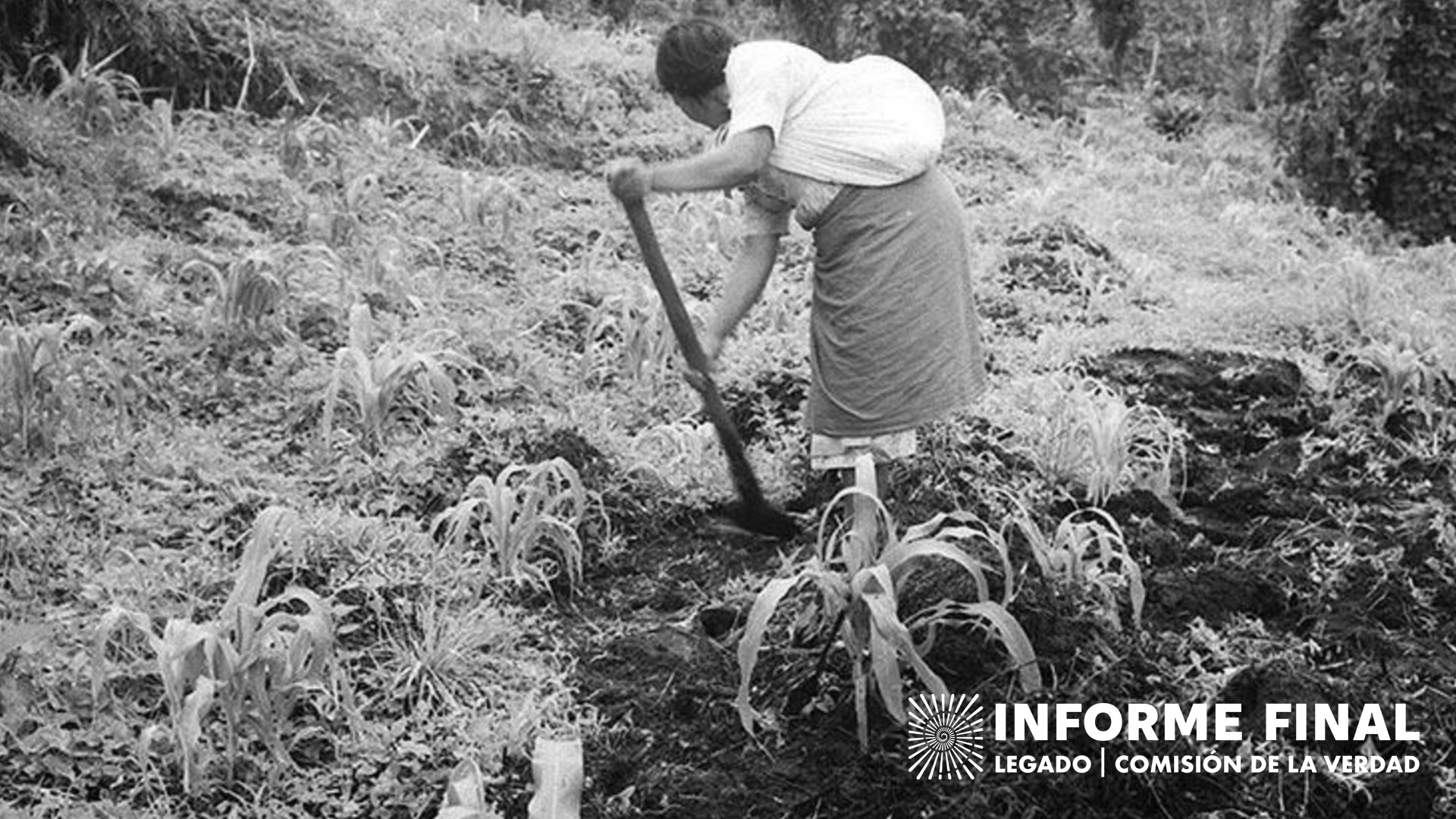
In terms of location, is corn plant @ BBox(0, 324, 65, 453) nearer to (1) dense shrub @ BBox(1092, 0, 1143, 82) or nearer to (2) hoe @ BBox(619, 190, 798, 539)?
(2) hoe @ BBox(619, 190, 798, 539)

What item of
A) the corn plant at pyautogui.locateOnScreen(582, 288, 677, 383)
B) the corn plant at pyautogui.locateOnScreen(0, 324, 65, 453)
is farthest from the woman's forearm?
the corn plant at pyautogui.locateOnScreen(0, 324, 65, 453)

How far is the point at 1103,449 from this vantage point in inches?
157

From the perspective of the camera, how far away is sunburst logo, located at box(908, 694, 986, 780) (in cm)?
275

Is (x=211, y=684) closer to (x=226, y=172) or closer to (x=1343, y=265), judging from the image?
(x=226, y=172)

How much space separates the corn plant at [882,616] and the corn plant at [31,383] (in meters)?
1.90

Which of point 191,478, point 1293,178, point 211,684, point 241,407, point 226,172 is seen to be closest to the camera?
point 211,684

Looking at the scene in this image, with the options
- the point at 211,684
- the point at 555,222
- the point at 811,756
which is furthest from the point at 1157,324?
the point at 211,684

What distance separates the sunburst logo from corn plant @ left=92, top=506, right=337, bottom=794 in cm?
116

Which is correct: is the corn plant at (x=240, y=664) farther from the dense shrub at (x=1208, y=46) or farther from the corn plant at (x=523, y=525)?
the dense shrub at (x=1208, y=46)

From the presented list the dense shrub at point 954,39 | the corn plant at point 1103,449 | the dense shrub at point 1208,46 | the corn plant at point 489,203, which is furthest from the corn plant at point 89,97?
the dense shrub at point 1208,46

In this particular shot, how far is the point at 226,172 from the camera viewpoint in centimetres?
547

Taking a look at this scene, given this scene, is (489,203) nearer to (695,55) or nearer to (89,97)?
(89,97)

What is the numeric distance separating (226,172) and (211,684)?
3.40 meters

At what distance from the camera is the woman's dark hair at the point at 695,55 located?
322 centimetres
